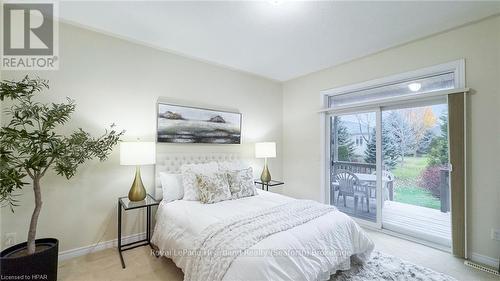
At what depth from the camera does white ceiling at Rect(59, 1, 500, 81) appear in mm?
2217

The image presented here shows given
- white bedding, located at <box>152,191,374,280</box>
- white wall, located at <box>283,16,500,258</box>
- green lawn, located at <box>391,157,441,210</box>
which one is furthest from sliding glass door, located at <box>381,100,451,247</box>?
white bedding, located at <box>152,191,374,280</box>

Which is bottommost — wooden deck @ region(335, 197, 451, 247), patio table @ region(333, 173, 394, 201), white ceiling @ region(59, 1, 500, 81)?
wooden deck @ region(335, 197, 451, 247)

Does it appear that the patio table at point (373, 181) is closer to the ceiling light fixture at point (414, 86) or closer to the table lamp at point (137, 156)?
the ceiling light fixture at point (414, 86)

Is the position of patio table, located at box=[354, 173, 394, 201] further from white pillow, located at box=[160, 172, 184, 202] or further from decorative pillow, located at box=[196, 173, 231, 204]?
white pillow, located at box=[160, 172, 184, 202]

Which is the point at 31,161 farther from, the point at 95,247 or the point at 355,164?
the point at 355,164

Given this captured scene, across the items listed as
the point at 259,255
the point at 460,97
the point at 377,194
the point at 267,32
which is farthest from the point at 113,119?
the point at 460,97

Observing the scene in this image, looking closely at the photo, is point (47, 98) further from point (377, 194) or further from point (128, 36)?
point (377, 194)

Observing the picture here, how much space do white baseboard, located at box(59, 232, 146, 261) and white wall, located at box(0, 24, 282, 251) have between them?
0.06m

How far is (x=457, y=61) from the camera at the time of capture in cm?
256

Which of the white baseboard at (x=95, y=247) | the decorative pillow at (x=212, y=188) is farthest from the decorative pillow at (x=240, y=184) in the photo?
the white baseboard at (x=95, y=247)

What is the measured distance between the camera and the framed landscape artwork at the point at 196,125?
121 inches

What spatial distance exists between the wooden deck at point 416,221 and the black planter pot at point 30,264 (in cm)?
395

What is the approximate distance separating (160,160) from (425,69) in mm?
3708

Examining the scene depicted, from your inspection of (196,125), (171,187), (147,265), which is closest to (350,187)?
(196,125)
